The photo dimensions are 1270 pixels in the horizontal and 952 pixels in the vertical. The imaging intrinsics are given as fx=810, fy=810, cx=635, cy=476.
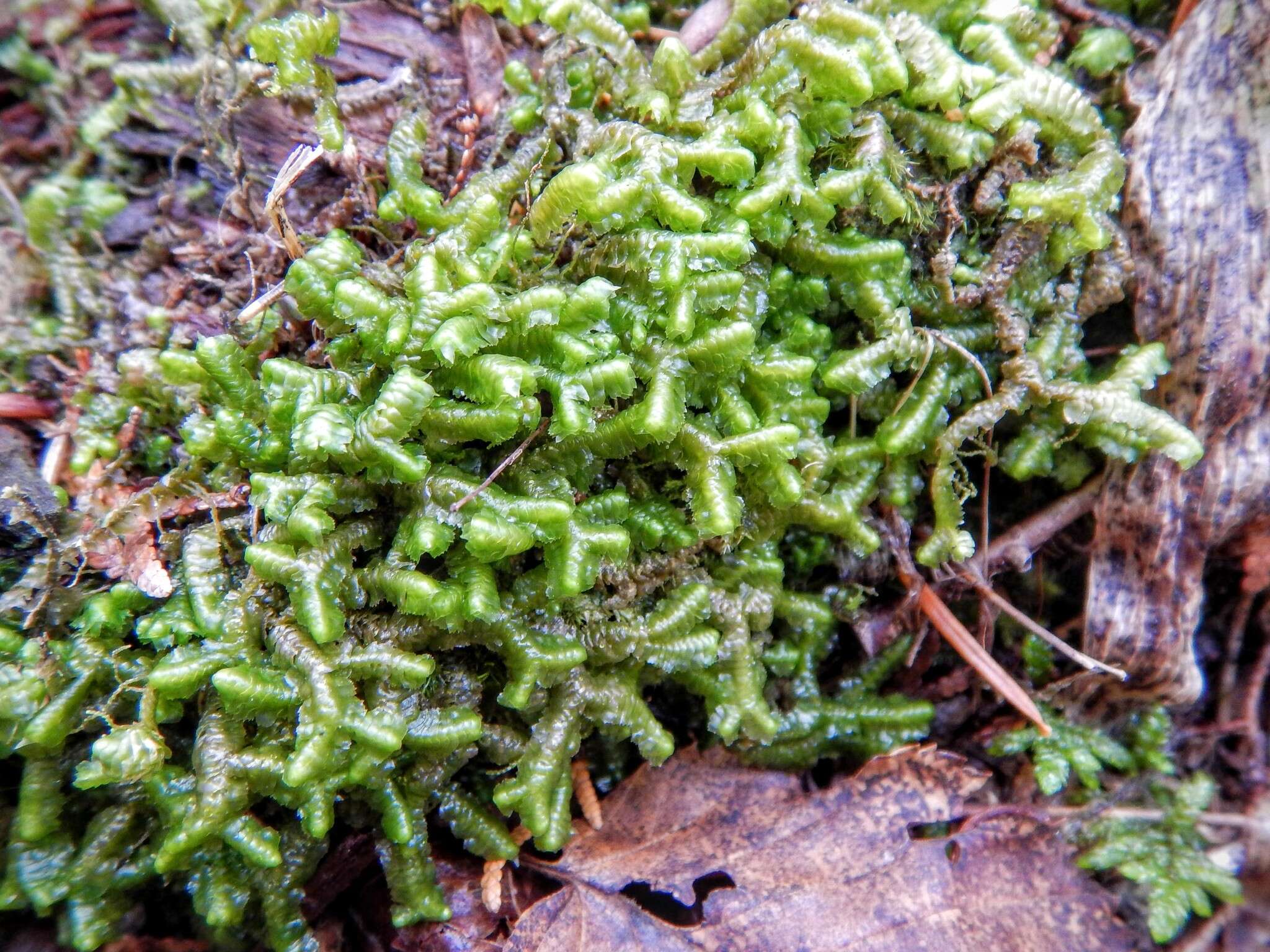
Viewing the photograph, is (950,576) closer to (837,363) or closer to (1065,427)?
(1065,427)

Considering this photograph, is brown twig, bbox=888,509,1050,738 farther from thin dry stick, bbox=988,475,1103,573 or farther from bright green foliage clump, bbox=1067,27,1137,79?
bright green foliage clump, bbox=1067,27,1137,79

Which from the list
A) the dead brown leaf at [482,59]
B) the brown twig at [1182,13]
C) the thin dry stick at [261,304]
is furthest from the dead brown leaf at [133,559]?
the brown twig at [1182,13]

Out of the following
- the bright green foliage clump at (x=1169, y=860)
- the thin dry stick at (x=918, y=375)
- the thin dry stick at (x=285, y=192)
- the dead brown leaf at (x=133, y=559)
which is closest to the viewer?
the dead brown leaf at (x=133, y=559)

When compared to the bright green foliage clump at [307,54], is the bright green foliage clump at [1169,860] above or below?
below

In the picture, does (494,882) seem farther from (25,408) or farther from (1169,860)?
(1169,860)

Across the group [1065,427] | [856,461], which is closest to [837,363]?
[856,461]

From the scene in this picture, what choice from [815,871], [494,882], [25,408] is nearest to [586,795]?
[494,882]

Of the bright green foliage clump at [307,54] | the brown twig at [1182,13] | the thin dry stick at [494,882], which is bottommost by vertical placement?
the thin dry stick at [494,882]

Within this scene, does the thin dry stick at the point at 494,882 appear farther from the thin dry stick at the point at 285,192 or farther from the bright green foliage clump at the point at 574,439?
the thin dry stick at the point at 285,192
